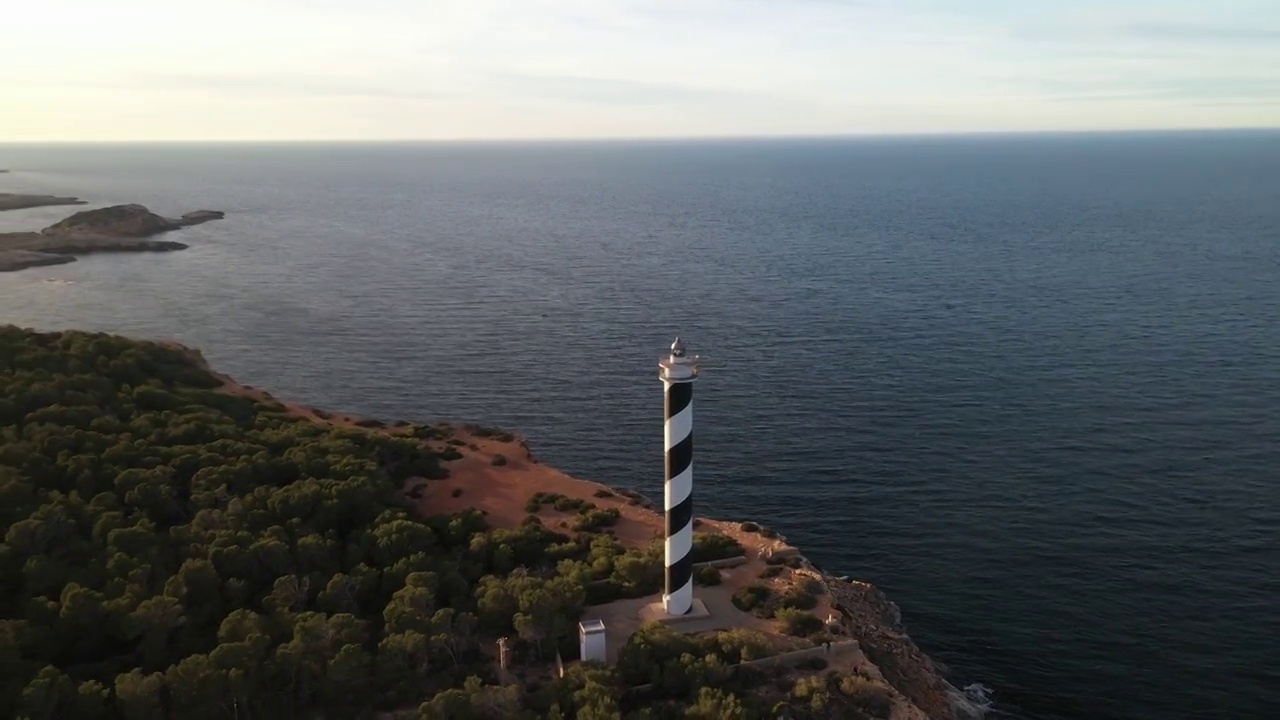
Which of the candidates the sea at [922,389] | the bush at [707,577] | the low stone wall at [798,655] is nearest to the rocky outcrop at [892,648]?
the sea at [922,389]

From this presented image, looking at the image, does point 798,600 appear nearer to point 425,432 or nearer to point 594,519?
point 594,519

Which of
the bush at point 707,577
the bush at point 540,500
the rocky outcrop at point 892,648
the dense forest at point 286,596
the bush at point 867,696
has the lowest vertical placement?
the rocky outcrop at point 892,648

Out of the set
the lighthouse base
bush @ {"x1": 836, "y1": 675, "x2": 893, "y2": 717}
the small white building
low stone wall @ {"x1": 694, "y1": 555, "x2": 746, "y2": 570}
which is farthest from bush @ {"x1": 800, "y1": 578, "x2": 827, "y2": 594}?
the small white building

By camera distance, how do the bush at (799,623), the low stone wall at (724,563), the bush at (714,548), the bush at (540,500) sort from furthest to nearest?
the bush at (540,500), the bush at (714,548), the low stone wall at (724,563), the bush at (799,623)

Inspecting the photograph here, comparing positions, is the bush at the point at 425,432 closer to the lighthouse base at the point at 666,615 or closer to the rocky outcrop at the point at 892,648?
the rocky outcrop at the point at 892,648

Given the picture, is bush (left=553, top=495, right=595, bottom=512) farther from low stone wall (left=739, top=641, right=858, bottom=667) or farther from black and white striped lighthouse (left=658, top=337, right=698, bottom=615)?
low stone wall (left=739, top=641, right=858, bottom=667)

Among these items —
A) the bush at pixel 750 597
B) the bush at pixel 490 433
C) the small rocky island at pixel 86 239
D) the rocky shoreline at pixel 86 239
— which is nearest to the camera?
the bush at pixel 750 597

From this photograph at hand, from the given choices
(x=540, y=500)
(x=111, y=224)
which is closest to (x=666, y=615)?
(x=540, y=500)
